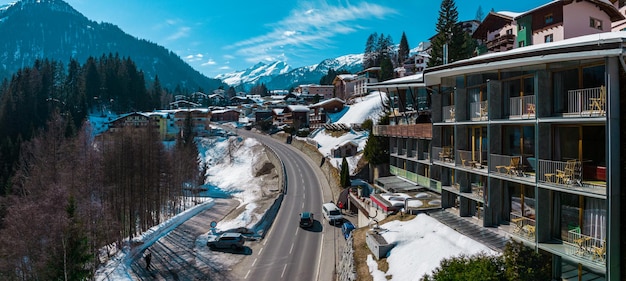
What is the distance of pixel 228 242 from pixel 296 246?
18.5ft

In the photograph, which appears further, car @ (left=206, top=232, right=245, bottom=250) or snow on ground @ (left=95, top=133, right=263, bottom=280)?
car @ (left=206, top=232, right=245, bottom=250)

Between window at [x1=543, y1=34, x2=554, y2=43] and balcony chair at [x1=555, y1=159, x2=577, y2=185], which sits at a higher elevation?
window at [x1=543, y1=34, x2=554, y2=43]

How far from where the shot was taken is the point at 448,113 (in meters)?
20.9

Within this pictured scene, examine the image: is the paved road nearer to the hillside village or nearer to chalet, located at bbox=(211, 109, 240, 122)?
the hillside village

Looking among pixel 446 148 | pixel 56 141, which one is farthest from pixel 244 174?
pixel 446 148

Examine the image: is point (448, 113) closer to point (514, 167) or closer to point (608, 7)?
point (514, 167)

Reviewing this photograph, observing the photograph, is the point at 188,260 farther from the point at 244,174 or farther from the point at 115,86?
the point at 115,86

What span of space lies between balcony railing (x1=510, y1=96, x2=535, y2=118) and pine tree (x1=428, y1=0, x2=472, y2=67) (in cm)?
3468

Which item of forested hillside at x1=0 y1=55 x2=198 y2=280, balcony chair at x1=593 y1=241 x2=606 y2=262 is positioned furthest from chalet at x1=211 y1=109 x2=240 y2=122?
balcony chair at x1=593 y1=241 x2=606 y2=262

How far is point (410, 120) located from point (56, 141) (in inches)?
1730

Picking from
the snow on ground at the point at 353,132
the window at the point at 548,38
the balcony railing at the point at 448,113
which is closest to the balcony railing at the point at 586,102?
the balcony railing at the point at 448,113

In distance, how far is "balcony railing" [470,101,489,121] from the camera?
17.0 meters

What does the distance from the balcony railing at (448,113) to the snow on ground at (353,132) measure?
2437 cm

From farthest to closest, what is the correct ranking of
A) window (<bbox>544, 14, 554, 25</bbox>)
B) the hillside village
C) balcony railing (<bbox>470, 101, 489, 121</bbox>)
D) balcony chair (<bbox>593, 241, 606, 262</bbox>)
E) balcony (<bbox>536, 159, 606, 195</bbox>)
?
window (<bbox>544, 14, 554, 25</bbox>), balcony railing (<bbox>470, 101, 489, 121</bbox>), balcony (<bbox>536, 159, 606, 195</bbox>), the hillside village, balcony chair (<bbox>593, 241, 606, 262</bbox>)
